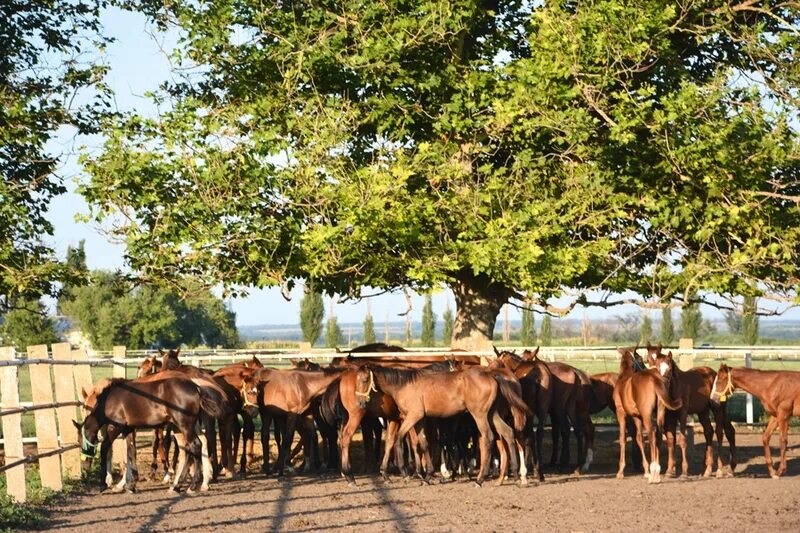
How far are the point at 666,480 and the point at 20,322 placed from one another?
53.4 meters

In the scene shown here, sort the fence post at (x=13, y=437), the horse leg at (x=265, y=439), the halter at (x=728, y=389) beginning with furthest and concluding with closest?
the horse leg at (x=265, y=439) → the halter at (x=728, y=389) → the fence post at (x=13, y=437)

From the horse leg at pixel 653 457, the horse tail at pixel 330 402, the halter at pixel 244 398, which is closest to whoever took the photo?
the horse leg at pixel 653 457

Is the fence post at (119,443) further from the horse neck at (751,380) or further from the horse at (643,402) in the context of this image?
the horse neck at (751,380)

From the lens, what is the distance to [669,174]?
67.8 ft

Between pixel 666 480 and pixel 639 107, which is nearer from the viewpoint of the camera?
pixel 666 480

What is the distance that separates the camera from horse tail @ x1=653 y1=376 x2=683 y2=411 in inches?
625

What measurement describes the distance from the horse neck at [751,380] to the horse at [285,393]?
591cm

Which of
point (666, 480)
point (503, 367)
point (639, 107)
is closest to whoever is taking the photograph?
point (666, 480)

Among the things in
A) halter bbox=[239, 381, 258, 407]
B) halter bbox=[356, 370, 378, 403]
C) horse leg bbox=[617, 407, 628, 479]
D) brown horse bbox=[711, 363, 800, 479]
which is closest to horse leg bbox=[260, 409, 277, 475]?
halter bbox=[239, 381, 258, 407]

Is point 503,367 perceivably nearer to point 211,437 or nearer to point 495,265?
point 495,265

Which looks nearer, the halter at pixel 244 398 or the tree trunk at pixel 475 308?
the halter at pixel 244 398

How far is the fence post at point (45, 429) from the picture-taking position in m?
14.8

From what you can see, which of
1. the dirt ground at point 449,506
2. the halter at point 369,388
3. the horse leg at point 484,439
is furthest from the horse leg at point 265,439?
the horse leg at point 484,439

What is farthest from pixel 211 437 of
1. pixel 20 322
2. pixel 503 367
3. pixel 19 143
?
pixel 20 322
